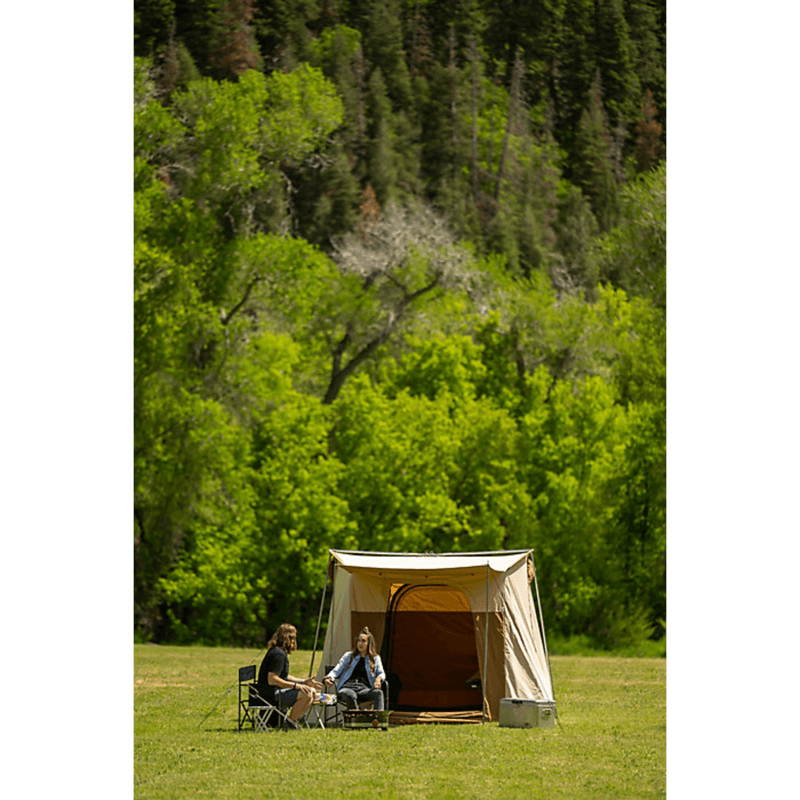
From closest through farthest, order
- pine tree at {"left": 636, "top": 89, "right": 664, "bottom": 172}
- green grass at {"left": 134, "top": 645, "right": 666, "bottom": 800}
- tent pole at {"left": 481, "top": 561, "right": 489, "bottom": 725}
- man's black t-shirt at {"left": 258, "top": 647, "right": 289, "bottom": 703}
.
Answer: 1. green grass at {"left": 134, "top": 645, "right": 666, "bottom": 800}
2. man's black t-shirt at {"left": 258, "top": 647, "right": 289, "bottom": 703}
3. tent pole at {"left": 481, "top": 561, "right": 489, "bottom": 725}
4. pine tree at {"left": 636, "top": 89, "right": 664, "bottom": 172}

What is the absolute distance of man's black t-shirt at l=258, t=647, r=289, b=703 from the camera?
10047mm

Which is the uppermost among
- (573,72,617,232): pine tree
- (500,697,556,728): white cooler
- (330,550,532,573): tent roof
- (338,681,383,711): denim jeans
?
(573,72,617,232): pine tree

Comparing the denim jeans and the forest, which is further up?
the forest

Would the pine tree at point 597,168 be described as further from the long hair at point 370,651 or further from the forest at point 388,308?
the long hair at point 370,651

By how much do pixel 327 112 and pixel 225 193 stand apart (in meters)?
2.92

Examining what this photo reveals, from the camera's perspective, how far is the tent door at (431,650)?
1142 centimetres

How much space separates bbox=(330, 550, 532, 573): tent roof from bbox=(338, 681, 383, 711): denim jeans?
118 cm

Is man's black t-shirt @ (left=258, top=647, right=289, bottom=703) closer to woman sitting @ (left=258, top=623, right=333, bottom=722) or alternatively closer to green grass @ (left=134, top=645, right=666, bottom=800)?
woman sitting @ (left=258, top=623, right=333, bottom=722)

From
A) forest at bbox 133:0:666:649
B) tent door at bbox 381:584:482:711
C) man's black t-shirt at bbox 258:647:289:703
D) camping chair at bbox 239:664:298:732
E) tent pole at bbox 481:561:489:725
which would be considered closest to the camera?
man's black t-shirt at bbox 258:647:289:703

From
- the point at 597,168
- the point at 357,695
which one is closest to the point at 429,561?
the point at 357,695

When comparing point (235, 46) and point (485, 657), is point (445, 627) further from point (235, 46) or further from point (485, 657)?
point (235, 46)

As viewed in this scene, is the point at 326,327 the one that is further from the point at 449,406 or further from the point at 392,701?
the point at 392,701

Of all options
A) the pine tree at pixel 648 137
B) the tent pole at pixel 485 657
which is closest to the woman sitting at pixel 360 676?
the tent pole at pixel 485 657

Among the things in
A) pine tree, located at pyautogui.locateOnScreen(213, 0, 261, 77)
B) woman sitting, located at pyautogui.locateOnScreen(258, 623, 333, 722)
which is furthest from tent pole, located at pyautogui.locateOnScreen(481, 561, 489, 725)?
pine tree, located at pyautogui.locateOnScreen(213, 0, 261, 77)
